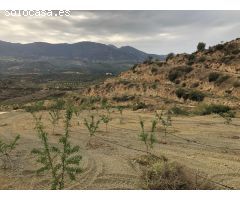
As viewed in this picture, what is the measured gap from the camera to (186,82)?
5556cm

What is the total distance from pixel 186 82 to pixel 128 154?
3901 centimetres

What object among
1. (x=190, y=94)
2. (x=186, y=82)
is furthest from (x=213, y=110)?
(x=186, y=82)

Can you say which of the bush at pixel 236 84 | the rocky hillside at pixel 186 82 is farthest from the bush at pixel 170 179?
the bush at pixel 236 84

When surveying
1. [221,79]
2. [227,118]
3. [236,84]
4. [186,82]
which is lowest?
[186,82]

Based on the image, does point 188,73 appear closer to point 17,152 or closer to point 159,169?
point 17,152

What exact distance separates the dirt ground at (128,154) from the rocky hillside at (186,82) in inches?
648

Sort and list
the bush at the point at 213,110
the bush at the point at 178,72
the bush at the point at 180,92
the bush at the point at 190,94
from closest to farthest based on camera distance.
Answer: the bush at the point at 213,110 → the bush at the point at 190,94 → the bush at the point at 180,92 → the bush at the point at 178,72

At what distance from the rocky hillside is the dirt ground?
1645cm

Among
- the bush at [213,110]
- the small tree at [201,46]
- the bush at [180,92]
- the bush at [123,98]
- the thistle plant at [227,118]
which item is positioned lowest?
the bush at [123,98]

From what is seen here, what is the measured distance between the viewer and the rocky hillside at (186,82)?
46.1 m

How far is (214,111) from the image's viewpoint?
35750 mm

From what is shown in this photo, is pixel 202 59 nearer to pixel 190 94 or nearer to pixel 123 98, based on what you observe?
pixel 123 98

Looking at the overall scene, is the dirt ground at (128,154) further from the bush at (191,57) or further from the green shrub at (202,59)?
the bush at (191,57)

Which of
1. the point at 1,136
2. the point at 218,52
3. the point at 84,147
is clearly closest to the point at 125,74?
the point at 218,52
